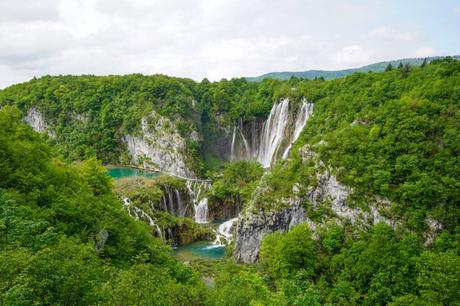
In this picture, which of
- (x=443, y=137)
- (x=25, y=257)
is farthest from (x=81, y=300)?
(x=443, y=137)

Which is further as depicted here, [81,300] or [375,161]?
[375,161]

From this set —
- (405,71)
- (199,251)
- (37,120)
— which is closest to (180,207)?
(199,251)

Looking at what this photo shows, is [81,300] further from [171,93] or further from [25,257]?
[171,93]

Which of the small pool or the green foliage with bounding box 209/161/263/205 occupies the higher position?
the green foliage with bounding box 209/161/263/205

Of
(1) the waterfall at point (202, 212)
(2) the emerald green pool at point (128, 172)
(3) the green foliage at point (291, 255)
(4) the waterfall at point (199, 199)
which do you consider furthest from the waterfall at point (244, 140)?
(3) the green foliage at point (291, 255)

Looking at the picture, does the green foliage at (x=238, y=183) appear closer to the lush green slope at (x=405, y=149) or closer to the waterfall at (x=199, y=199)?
the waterfall at (x=199, y=199)

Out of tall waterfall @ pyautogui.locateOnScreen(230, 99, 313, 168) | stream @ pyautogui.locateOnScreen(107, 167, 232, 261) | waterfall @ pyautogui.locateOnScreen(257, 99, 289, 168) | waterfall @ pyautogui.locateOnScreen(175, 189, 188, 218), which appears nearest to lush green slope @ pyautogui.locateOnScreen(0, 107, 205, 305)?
stream @ pyautogui.locateOnScreen(107, 167, 232, 261)

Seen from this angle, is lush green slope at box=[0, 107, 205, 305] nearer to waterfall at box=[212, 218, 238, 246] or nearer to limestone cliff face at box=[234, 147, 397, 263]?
limestone cliff face at box=[234, 147, 397, 263]

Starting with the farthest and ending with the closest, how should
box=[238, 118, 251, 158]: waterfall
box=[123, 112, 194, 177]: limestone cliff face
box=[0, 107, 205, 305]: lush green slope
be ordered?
box=[238, 118, 251, 158]: waterfall < box=[123, 112, 194, 177]: limestone cliff face < box=[0, 107, 205, 305]: lush green slope
